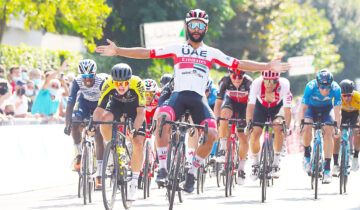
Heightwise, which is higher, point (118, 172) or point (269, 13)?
point (269, 13)

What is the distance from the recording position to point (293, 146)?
101 ft

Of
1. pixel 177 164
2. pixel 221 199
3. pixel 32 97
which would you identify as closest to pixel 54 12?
pixel 32 97

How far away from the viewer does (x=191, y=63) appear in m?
10.7

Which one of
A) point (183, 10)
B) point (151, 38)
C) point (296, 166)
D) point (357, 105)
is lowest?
point (296, 166)

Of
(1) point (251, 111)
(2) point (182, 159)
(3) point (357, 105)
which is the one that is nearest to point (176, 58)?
(2) point (182, 159)

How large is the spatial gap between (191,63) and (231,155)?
358cm

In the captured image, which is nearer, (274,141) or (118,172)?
(118,172)

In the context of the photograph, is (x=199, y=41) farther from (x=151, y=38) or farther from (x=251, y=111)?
(x=151, y=38)

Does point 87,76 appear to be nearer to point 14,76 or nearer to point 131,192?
point 131,192

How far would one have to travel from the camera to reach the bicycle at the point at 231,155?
13672 mm

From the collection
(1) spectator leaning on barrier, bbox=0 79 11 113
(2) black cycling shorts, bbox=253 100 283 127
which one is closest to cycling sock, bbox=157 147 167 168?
(2) black cycling shorts, bbox=253 100 283 127

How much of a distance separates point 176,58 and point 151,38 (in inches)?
602

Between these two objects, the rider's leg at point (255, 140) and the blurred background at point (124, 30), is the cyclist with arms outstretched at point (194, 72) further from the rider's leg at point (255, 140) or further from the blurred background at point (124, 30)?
the blurred background at point (124, 30)

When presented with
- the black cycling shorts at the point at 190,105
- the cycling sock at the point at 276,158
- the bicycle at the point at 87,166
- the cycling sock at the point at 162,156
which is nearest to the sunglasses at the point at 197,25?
the black cycling shorts at the point at 190,105
